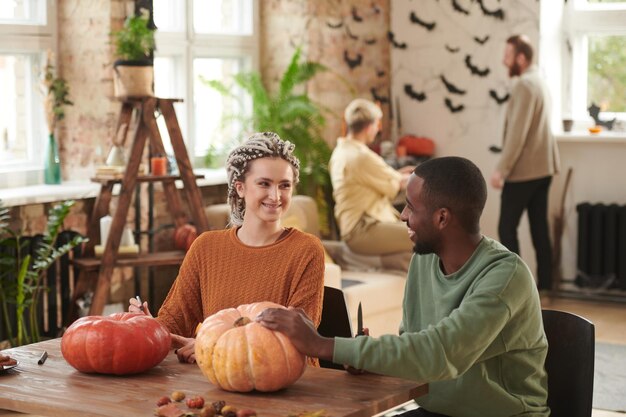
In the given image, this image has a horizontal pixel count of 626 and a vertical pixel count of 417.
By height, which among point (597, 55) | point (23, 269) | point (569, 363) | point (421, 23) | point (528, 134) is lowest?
point (23, 269)

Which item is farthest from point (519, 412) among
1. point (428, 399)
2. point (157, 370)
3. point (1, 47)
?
point (1, 47)

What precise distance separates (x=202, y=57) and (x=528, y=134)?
204 centimetres

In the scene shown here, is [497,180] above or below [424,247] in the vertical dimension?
below

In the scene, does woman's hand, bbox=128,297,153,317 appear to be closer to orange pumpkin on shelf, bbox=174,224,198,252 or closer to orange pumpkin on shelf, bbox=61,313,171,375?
orange pumpkin on shelf, bbox=61,313,171,375

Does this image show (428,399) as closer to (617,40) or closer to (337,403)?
(337,403)

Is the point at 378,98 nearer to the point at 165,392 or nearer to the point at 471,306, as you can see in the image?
the point at 471,306

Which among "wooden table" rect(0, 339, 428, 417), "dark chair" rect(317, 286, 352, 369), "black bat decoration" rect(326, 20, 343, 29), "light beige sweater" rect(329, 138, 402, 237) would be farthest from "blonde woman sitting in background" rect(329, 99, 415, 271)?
"wooden table" rect(0, 339, 428, 417)

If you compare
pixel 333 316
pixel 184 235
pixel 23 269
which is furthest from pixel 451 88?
pixel 333 316

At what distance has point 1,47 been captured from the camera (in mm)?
5293

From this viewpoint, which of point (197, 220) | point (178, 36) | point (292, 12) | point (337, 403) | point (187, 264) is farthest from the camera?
point (292, 12)

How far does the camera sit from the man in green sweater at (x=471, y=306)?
89.4 inches

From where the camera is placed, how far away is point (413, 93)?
7.62 meters

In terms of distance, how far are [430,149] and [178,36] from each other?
2.08 metres

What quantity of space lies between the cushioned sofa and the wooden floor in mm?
1147
